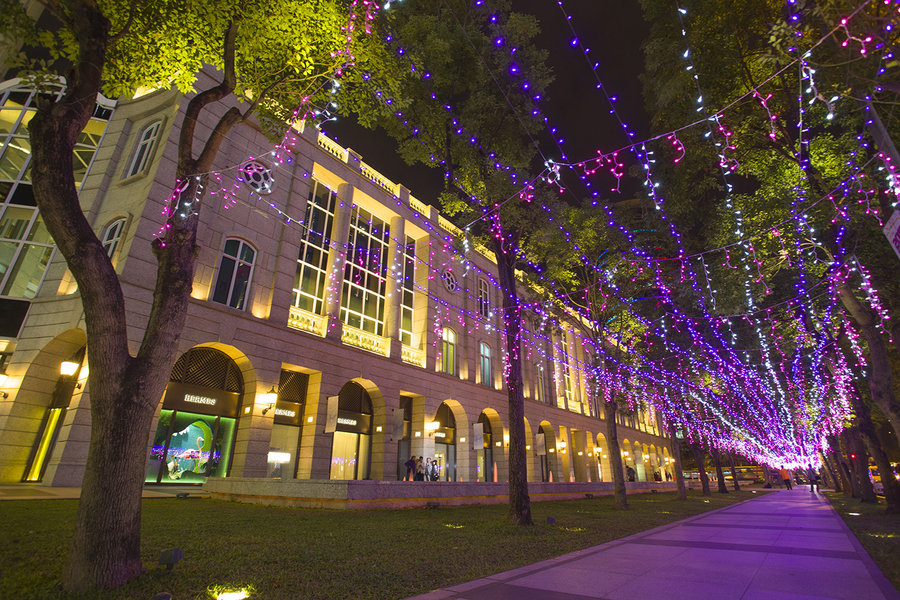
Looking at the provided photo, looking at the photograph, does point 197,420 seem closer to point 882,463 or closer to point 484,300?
point 484,300

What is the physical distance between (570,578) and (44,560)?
243 inches

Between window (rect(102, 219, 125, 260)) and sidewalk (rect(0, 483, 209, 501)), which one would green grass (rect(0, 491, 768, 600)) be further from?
window (rect(102, 219, 125, 260))

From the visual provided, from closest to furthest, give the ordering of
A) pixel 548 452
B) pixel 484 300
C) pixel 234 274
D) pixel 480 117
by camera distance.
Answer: pixel 480 117
pixel 234 274
pixel 484 300
pixel 548 452

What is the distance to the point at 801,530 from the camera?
9.66m

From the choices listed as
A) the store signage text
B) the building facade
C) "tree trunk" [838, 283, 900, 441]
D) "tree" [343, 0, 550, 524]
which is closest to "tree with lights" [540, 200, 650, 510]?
the building facade

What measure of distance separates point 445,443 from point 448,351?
5.72 meters

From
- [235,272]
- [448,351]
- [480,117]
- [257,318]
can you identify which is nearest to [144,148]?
[235,272]

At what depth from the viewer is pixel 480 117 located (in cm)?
1288

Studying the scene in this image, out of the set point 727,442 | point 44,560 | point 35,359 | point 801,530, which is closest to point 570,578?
point 44,560

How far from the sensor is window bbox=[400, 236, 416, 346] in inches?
952

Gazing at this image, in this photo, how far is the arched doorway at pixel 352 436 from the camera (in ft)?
65.3

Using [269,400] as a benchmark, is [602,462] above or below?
below

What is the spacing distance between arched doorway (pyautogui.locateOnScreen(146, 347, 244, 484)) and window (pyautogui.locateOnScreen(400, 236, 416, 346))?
31.4 ft

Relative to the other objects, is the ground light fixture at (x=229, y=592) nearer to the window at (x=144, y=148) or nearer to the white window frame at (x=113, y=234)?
the white window frame at (x=113, y=234)
